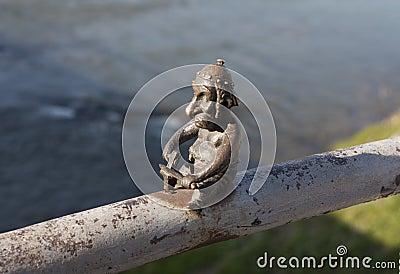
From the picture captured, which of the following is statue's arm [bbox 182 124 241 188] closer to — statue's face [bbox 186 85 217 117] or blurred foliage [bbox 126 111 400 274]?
statue's face [bbox 186 85 217 117]

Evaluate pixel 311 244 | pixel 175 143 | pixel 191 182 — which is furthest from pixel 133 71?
pixel 191 182

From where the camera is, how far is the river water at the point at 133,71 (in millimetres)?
4898

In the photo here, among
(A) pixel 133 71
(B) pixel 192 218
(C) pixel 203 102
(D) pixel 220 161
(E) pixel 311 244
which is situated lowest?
(B) pixel 192 218

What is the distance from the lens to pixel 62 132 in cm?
542

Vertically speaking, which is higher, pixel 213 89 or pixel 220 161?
pixel 213 89

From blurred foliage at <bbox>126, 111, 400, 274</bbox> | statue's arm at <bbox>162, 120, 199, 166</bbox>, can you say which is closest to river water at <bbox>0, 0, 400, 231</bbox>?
blurred foliage at <bbox>126, 111, 400, 274</bbox>

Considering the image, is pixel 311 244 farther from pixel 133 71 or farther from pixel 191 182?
pixel 133 71

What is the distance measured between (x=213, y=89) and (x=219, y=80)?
0.02 m

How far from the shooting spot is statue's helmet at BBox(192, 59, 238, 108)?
4.13ft

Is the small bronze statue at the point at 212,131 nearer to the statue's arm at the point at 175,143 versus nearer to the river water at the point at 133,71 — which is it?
the statue's arm at the point at 175,143

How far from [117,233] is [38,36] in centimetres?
699

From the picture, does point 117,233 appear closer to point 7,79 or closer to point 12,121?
point 12,121

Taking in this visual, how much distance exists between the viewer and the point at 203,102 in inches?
50.8

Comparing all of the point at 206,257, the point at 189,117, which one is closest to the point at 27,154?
the point at 206,257
